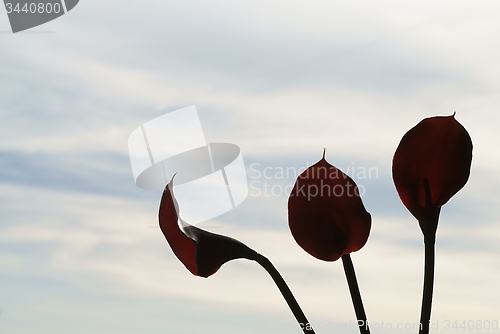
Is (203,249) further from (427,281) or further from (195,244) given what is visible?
(427,281)

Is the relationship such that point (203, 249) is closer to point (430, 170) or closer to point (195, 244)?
point (195, 244)

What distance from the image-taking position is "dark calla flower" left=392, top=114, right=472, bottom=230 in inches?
12.8

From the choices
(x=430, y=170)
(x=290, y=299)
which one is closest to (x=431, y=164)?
(x=430, y=170)

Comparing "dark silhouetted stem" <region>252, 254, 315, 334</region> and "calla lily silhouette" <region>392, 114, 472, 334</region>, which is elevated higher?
"calla lily silhouette" <region>392, 114, 472, 334</region>

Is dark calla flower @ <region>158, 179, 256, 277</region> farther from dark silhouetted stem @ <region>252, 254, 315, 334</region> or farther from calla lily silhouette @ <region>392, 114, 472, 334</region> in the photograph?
calla lily silhouette @ <region>392, 114, 472, 334</region>

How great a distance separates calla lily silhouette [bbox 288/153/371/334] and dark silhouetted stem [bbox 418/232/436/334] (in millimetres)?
37

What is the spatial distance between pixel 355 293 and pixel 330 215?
5cm

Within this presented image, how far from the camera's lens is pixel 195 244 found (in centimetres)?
33

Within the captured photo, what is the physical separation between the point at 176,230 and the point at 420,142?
17 centimetres

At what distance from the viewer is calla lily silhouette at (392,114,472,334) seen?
324mm

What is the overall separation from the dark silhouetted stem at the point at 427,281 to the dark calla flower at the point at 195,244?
0.36 ft

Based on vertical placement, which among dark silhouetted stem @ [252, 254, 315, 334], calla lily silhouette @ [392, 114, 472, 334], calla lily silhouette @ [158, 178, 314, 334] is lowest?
dark silhouetted stem @ [252, 254, 315, 334]

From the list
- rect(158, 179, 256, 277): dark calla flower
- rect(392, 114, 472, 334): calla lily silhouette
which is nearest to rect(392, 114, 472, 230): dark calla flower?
rect(392, 114, 472, 334): calla lily silhouette

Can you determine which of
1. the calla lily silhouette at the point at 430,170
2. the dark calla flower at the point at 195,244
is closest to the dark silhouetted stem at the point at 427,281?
the calla lily silhouette at the point at 430,170
